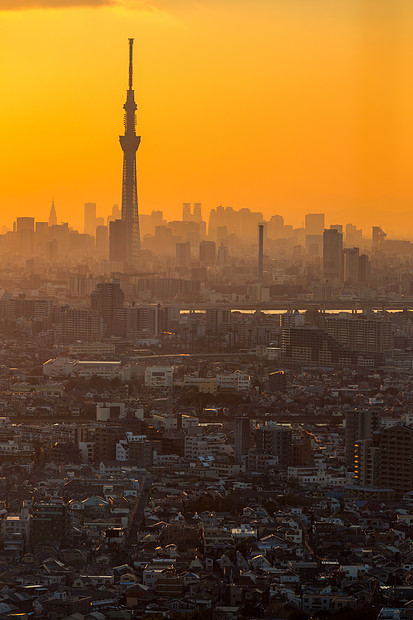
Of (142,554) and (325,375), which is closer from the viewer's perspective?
(142,554)

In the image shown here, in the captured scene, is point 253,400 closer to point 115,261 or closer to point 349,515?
point 349,515

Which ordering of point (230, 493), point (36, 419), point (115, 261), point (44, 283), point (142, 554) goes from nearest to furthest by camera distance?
point (142, 554) → point (230, 493) → point (36, 419) → point (44, 283) → point (115, 261)

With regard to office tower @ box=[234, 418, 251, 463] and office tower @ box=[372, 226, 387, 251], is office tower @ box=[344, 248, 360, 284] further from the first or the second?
office tower @ box=[234, 418, 251, 463]

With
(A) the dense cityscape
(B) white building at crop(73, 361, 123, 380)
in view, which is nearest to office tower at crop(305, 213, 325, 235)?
(A) the dense cityscape

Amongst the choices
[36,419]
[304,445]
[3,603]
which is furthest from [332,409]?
[3,603]

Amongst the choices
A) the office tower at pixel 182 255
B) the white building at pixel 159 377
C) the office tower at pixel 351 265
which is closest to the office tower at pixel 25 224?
the office tower at pixel 182 255

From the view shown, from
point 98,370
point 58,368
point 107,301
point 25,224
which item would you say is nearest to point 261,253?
point 25,224
